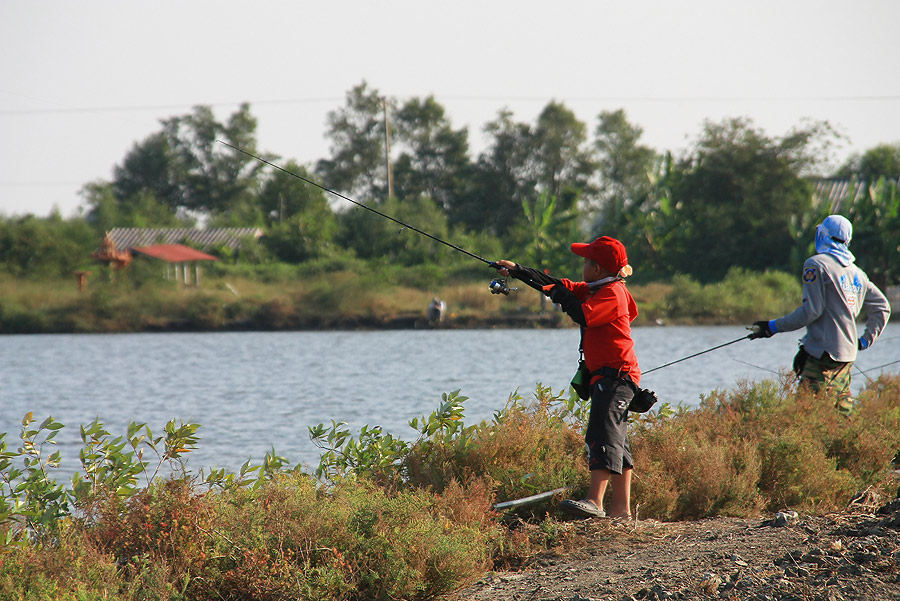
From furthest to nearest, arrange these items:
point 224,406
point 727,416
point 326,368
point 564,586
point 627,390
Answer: point 326,368
point 224,406
point 727,416
point 627,390
point 564,586

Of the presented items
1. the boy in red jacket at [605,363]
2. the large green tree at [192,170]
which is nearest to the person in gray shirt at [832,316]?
the boy in red jacket at [605,363]

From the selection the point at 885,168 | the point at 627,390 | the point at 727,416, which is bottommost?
the point at 727,416

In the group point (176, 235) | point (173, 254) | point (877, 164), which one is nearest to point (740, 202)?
point (877, 164)

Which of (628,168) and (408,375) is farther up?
(628,168)

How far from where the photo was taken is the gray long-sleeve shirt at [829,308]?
7363mm

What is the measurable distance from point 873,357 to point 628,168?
137 ft

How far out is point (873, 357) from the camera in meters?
26.4

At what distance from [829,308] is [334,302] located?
37.8 metres

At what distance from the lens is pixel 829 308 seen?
7438 mm

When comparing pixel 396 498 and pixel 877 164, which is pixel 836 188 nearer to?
pixel 877 164

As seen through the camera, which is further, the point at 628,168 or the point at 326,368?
the point at 628,168

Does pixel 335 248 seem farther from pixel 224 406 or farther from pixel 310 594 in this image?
pixel 310 594

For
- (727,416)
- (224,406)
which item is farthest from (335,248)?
(727,416)

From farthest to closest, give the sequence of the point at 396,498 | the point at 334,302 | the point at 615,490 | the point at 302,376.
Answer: the point at 334,302 < the point at 302,376 < the point at 615,490 < the point at 396,498
